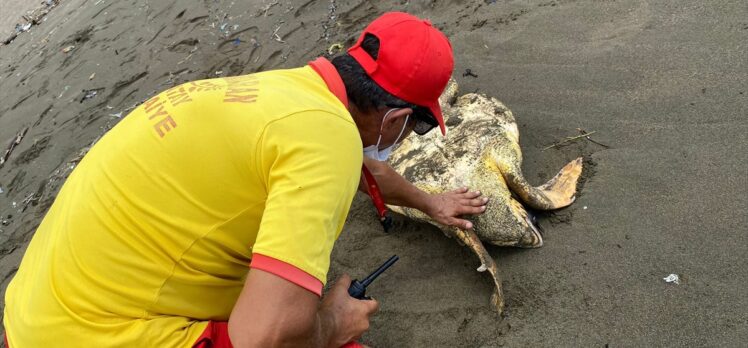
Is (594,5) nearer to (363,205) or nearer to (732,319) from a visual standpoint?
(363,205)

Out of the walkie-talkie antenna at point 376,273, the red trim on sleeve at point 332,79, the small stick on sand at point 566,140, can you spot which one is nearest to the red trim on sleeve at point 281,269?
the red trim on sleeve at point 332,79

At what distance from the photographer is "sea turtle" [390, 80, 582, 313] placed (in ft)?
8.54

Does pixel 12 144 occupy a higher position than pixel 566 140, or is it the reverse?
pixel 12 144

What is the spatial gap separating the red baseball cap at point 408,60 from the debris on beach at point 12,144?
14.8 ft

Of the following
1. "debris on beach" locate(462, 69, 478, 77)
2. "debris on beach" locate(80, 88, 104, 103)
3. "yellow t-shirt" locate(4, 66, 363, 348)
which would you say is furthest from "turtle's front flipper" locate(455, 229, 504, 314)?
"debris on beach" locate(80, 88, 104, 103)

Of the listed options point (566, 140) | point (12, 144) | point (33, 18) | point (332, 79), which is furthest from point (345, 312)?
point (33, 18)

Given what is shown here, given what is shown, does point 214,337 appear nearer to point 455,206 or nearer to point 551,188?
point 455,206

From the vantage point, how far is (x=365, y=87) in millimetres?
1734

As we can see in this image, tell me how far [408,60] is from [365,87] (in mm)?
161

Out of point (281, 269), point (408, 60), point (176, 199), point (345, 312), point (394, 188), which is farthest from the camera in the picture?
point (394, 188)

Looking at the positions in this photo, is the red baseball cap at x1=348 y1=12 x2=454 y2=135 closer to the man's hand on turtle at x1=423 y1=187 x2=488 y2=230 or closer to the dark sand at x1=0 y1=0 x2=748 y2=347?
the man's hand on turtle at x1=423 y1=187 x2=488 y2=230

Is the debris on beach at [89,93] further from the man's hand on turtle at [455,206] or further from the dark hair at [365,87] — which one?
the dark hair at [365,87]

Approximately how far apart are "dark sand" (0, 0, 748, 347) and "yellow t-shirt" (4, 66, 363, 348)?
1160mm

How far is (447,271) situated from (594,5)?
2284 mm
